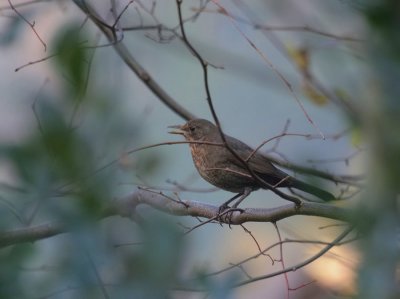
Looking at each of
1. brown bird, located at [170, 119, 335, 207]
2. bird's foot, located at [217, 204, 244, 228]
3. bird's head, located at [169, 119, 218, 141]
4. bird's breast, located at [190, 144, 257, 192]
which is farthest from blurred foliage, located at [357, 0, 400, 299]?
bird's head, located at [169, 119, 218, 141]

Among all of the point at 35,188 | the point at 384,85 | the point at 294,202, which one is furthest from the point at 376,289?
the point at 294,202

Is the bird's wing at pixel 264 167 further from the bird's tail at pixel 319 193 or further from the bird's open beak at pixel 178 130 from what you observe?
the bird's tail at pixel 319 193

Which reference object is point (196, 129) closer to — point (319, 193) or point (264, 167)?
point (264, 167)

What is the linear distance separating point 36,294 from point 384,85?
624 mm

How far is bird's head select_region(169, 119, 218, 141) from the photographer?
5.65 metres

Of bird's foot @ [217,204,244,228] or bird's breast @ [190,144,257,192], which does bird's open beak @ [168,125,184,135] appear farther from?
bird's foot @ [217,204,244,228]

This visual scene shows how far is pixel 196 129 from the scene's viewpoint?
18.7ft

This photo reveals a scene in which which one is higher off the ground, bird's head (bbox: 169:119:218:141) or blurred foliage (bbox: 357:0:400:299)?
bird's head (bbox: 169:119:218:141)

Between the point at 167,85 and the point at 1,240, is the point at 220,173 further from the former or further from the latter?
the point at 1,240

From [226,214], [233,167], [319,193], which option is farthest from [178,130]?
[319,193]

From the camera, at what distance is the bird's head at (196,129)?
5652 mm

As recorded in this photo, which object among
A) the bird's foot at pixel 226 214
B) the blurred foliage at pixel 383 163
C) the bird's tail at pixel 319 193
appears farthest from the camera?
the bird's foot at pixel 226 214

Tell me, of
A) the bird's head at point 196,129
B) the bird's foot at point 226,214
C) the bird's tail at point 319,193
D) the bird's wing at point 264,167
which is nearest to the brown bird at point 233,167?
the bird's wing at point 264,167

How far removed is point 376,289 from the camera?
935 mm
